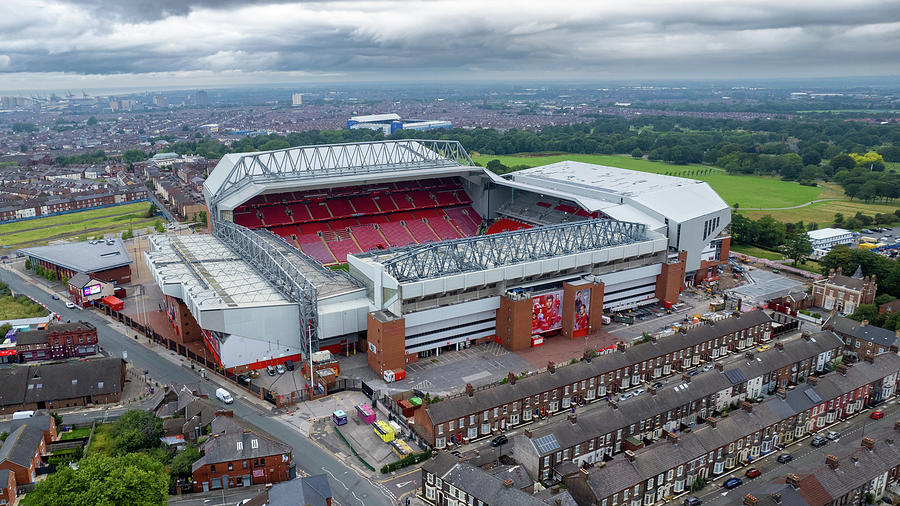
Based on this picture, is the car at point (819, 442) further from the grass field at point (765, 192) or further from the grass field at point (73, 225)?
the grass field at point (73, 225)

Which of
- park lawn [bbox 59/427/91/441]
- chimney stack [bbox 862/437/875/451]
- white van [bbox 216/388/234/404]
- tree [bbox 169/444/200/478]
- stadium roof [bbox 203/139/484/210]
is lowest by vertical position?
park lawn [bbox 59/427/91/441]

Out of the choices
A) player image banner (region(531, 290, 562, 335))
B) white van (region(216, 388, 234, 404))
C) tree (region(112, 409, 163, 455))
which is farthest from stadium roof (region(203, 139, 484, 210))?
tree (region(112, 409, 163, 455))

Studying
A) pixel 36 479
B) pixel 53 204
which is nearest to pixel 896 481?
pixel 36 479

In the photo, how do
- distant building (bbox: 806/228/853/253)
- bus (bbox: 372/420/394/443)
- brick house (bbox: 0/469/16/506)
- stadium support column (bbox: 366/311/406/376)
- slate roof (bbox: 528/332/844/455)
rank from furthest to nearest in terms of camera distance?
1. distant building (bbox: 806/228/853/253)
2. stadium support column (bbox: 366/311/406/376)
3. bus (bbox: 372/420/394/443)
4. slate roof (bbox: 528/332/844/455)
5. brick house (bbox: 0/469/16/506)

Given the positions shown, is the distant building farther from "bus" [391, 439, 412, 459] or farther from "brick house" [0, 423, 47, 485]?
"brick house" [0, 423, 47, 485]

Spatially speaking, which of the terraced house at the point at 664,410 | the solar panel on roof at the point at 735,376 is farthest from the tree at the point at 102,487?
the solar panel on roof at the point at 735,376

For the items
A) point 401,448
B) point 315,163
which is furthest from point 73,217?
point 401,448

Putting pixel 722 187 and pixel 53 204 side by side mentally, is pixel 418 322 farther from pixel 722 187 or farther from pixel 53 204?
pixel 722 187

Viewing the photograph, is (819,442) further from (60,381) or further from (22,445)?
(60,381)
